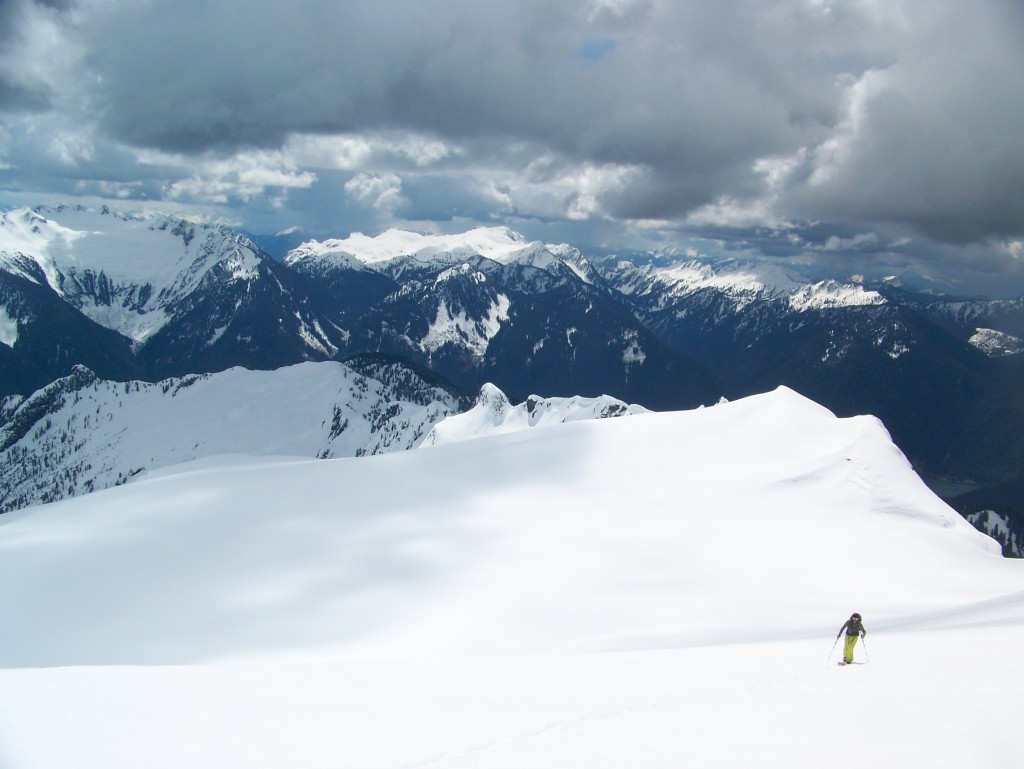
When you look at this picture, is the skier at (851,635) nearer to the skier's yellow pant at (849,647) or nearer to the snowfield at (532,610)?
the skier's yellow pant at (849,647)

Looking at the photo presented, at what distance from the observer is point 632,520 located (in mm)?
48250

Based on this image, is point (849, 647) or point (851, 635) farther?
point (849, 647)

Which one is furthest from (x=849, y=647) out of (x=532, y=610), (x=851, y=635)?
(x=532, y=610)

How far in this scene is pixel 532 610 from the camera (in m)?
36.4

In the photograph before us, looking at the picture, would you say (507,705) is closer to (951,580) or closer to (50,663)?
(50,663)

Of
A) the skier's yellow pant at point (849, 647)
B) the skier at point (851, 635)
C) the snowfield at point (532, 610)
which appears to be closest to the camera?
the snowfield at point (532, 610)

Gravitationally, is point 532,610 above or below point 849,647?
below

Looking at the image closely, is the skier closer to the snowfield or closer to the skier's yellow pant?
the skier's yellow pant

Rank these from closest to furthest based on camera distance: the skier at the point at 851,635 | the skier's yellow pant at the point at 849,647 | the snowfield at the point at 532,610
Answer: the snowfield at the point at 532,610
the skier at the point at 851,635
the skier's yellow pant at the point at 849,647

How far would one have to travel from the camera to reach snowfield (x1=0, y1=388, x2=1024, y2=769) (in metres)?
16.0

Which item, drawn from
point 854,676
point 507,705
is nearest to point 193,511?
point 507,705

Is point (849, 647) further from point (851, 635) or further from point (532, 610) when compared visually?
point (532, 610)

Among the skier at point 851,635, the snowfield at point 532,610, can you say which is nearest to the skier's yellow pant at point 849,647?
the skier at point 851,635

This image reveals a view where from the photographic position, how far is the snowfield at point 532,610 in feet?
52.4
